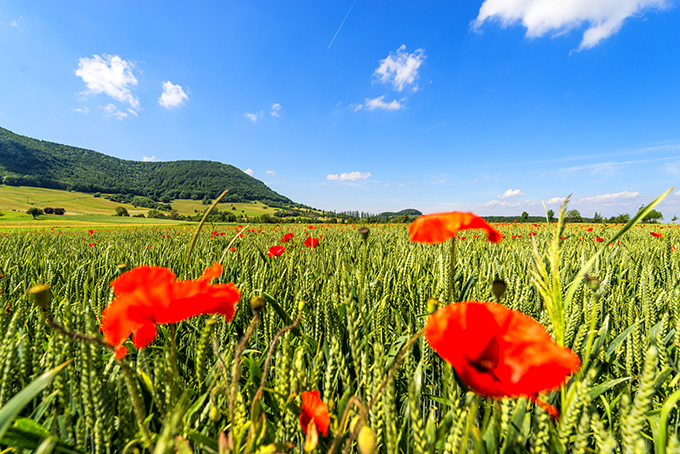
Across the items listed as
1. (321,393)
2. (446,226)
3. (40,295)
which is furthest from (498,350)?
(40,295)

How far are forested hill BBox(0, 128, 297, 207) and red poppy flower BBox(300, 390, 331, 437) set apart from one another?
112380 millimetres

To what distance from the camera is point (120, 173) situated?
150875 mm

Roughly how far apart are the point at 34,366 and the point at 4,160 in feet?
633

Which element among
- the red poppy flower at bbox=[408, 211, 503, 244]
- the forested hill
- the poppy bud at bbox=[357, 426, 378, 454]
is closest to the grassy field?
the poppy bud at bbox=[357, 426, 378, 454]

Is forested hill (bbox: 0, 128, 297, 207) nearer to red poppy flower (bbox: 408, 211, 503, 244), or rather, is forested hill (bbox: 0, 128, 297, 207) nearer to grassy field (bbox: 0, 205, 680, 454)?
grassy field (bbox: 0, 205, 680, 454)

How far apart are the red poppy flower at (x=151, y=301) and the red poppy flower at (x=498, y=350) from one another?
1.58 feet

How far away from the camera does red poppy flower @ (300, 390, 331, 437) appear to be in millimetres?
521

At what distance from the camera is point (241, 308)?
135 centimetres

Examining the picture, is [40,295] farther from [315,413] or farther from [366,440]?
[366,440]

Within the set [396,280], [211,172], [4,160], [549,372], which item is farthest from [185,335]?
[4,160]

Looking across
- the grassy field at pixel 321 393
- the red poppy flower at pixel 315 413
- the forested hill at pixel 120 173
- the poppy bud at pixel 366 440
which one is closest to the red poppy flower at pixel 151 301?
the grassy field at pixel 321 393

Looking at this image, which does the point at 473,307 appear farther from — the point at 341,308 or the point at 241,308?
the point at 241,308

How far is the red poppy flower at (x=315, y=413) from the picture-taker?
20.5 inches

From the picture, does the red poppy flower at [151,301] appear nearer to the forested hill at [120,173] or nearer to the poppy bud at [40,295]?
the poppy bud at [40,295]
